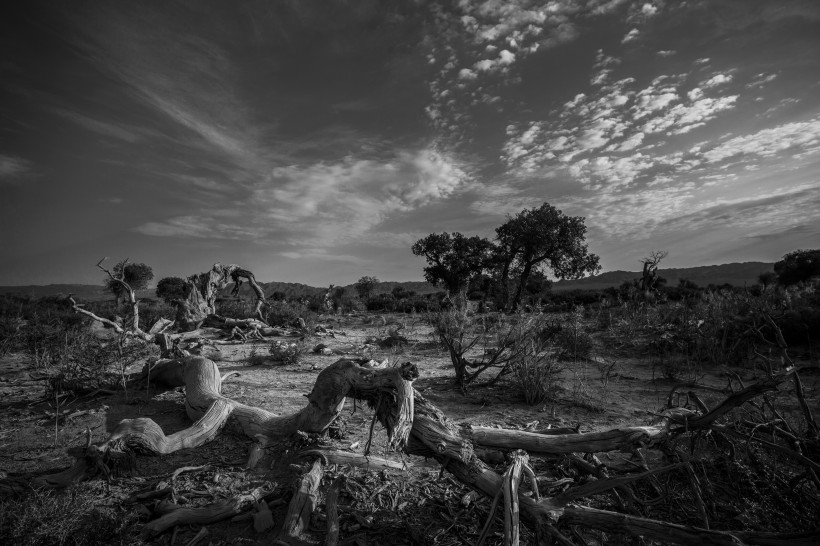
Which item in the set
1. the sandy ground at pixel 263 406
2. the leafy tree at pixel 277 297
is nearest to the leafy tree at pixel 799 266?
the sandy ground at pixel 263 406

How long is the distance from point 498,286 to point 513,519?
25994 millimetres

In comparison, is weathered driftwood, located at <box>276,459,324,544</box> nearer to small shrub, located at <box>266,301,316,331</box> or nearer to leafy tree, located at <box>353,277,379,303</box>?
small shrub, located at <box>266,301,316,331</box>

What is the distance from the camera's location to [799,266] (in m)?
27.8

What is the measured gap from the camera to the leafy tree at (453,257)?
110ft

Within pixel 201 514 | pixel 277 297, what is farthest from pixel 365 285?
pixel 201 514

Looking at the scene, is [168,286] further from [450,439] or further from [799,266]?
[799,266]

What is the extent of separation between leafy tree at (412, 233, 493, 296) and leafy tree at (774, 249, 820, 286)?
71.5 ft

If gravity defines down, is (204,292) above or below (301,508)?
above

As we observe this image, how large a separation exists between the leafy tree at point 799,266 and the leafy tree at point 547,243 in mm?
14482

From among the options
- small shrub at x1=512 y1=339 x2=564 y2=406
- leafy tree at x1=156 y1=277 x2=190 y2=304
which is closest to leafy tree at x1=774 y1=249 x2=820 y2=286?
small shrub at x1=512 y1=339 x2=564 y2=406

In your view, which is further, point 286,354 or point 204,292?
point 204,292

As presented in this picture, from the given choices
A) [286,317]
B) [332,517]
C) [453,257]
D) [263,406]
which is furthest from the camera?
[453,257]

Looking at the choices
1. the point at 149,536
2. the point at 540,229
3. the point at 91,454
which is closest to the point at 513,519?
the point at 149,536

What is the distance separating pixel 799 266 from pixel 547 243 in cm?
1975
